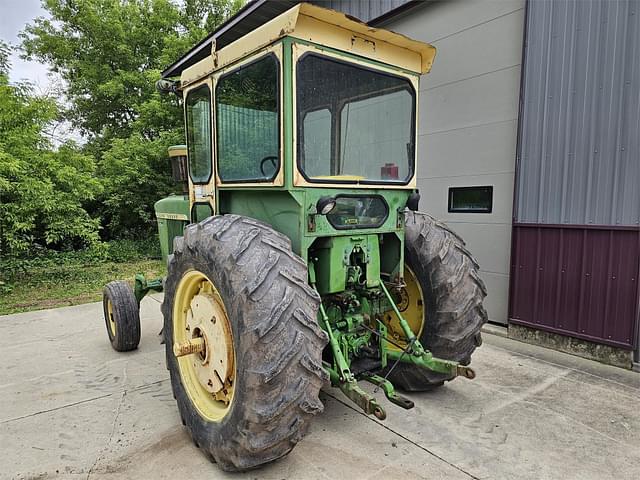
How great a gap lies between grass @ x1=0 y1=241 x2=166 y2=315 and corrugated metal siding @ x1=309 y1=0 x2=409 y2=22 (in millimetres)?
4906

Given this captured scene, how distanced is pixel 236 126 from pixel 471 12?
11.9 feet

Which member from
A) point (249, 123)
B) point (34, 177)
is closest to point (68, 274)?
point (34, 177)

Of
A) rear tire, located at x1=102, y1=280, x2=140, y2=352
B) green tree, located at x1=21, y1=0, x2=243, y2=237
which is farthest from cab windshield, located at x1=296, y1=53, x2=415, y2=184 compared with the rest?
green tree, located at x1=21, y1=0, x2=243, y2=237

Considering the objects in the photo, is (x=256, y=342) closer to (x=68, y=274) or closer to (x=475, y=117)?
(x=475, y=117)

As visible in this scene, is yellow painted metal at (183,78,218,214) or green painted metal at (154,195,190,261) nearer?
yellow painted metal at (183,78,218,214)

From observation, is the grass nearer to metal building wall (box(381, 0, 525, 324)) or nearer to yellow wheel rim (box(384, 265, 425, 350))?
metal building wall (box(381, 0, 525, 324))

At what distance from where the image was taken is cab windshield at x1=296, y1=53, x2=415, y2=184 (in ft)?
7.56

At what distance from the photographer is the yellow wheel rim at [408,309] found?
3.01 metres

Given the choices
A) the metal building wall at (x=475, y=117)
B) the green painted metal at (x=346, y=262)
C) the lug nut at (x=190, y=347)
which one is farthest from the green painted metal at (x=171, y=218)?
the metal building wall at (x=475, y=117)

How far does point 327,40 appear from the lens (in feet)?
7.44

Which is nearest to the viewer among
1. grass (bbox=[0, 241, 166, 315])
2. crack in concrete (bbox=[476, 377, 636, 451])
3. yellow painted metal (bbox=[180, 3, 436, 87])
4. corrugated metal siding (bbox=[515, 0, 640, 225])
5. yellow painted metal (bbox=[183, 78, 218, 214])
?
yellow painted metal (bbox=[180, 3, 436, 87])

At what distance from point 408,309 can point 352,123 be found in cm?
142

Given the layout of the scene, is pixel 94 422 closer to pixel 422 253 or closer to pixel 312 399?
pixel 312 399

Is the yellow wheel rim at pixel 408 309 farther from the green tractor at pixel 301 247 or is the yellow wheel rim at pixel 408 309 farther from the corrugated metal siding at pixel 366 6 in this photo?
the corrugated metal siding at pixel 366 6
